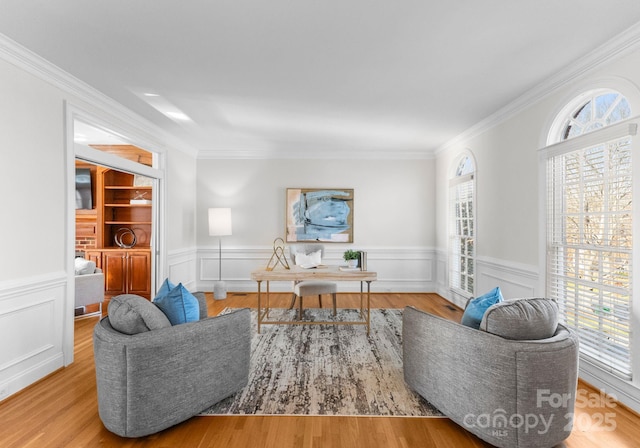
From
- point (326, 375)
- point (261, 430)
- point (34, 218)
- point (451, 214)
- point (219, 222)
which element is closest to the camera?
point (261, 430)

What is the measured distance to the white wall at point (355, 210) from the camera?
594 cm

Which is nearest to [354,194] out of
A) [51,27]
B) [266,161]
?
[266,161]

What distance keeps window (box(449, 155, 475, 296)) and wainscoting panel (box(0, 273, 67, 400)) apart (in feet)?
15.2

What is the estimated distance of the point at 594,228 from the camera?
2639 mm

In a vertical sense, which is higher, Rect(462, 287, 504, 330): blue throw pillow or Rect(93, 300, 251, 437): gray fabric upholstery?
Rect(462, 287, 504, 330): blue throw pillow

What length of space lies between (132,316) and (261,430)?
1.03 metres

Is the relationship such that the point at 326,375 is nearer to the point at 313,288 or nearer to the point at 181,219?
the point at 313,288

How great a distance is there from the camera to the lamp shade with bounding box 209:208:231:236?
5555 mm

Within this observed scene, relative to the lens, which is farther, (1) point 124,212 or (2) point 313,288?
(1) point 124,212

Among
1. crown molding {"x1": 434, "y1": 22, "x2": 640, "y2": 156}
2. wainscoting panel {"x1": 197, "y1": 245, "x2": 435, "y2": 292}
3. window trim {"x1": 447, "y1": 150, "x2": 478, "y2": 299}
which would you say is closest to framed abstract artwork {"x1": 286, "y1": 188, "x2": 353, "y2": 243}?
wainscoting panel {"x1": 197, "y1": 245, "x2": 435, "y2": 292}

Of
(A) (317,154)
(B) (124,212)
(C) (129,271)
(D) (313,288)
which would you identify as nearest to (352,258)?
(D) (313,288)

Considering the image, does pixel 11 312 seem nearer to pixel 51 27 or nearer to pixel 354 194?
pixel 51 27

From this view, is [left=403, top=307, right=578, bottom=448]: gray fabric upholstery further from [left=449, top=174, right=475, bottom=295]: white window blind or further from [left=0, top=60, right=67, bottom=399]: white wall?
[left=0, top=60, right=67, bottom=399]: white wall

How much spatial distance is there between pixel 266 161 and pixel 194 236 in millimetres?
1846
